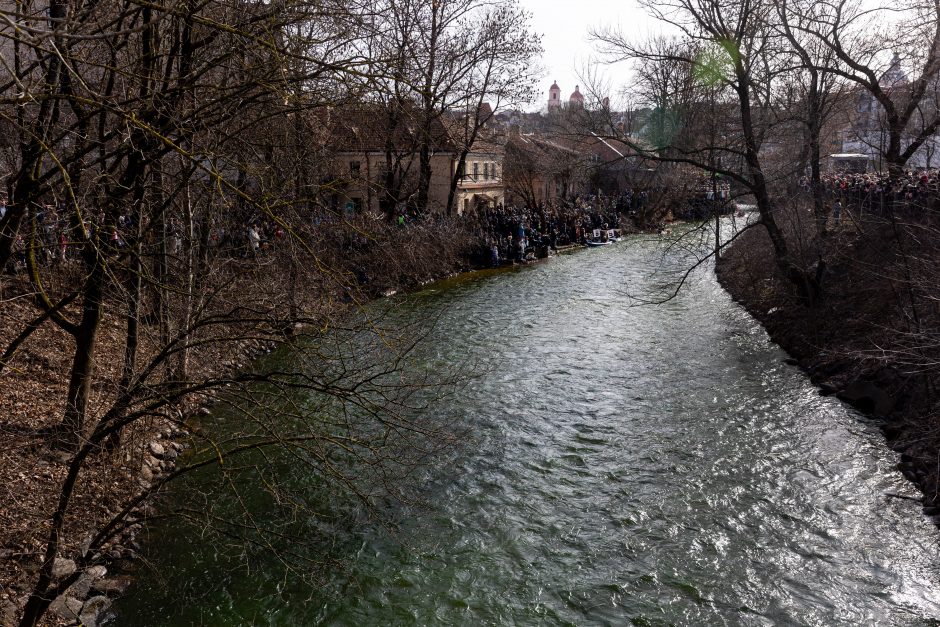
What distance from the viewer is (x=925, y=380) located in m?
11.4

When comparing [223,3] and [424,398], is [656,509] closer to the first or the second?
[424,398]

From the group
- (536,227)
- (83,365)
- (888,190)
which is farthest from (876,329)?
(536,227)

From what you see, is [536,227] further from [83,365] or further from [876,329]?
[83,365]

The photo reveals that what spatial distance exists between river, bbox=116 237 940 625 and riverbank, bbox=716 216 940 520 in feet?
1.54

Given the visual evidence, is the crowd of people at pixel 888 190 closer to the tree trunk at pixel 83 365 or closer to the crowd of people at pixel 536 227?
the crowd of people at pixel 536 227

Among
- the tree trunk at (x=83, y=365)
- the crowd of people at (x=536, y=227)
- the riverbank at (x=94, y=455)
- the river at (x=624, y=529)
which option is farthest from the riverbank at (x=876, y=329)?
the crowd of people at (x=536, y=227)

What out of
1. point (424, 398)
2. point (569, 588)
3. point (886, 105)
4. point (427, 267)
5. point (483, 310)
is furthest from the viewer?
point (427, 267)

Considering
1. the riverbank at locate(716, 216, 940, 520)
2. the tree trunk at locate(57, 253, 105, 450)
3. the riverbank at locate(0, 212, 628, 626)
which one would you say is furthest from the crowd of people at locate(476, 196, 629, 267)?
the tree trunk at locate(57, 253, 105, 450)

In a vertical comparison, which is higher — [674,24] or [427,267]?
[674,24]

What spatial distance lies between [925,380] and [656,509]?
237 inches

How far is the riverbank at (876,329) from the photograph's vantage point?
10383 millimetres

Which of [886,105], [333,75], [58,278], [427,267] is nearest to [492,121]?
[427,267]

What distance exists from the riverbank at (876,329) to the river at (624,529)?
0.47 metres

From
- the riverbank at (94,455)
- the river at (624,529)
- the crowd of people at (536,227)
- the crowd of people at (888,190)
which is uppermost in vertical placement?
the crowd of people at (888,190)
